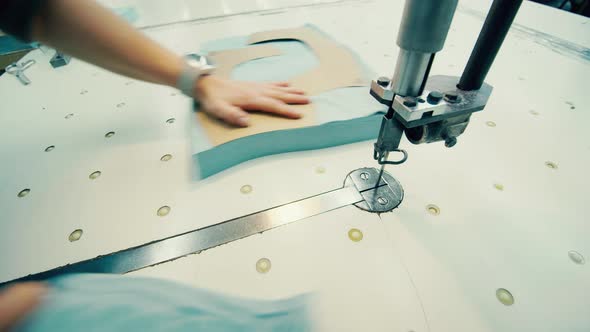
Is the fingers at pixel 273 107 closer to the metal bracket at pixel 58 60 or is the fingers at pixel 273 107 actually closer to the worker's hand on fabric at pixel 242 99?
the worker's hand on fabric at pixel 242 99

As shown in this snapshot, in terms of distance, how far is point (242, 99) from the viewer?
64 centimetres

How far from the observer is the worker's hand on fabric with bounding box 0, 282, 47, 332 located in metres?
0.26

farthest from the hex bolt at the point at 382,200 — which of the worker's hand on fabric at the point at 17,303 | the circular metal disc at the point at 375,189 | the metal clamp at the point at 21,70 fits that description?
the metal clamp at the point at 21,70

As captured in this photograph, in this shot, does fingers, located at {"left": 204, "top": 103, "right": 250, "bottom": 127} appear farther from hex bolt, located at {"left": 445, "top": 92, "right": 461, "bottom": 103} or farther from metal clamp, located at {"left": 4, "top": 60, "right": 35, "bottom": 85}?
metal clamp, located at {"left": 4, "top": 60, "right": 35, "bottom": 85}

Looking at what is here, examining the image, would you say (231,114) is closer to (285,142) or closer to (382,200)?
(285,142)

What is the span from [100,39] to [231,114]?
0.28 meters

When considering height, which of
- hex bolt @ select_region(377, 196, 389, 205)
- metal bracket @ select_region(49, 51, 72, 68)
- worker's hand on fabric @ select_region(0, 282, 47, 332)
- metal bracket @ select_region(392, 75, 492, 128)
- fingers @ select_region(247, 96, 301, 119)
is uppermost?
metal bracket @ select_region(392, 75, 492, 128)

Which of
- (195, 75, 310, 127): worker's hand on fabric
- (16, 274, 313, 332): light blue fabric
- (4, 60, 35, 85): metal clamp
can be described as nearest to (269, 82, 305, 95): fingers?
(195, 75, 310, 127): worker's hand on fabric

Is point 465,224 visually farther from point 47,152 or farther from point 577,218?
point 47,152

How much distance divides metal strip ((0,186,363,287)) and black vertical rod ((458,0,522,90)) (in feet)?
0.93

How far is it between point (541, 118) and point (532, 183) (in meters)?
0.29

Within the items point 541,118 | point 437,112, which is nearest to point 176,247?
point 437,112

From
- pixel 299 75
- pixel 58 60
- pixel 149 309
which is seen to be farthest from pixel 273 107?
pixel 58 60

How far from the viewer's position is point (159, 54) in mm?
592
